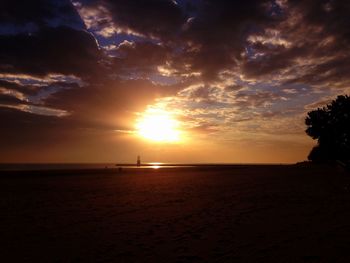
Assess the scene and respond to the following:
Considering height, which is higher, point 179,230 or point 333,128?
point 333,128

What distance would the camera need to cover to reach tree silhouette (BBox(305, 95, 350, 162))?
123ft

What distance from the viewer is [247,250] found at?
8484 millimetres

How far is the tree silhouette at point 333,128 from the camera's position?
37.5 m

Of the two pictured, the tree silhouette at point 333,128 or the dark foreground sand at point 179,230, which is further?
the tree silhouette at point 333,128

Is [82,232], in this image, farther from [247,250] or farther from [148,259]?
[247,250]

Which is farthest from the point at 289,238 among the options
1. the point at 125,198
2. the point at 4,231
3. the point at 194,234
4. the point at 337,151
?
the point at 337,151

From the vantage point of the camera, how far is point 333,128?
38156 millimetres

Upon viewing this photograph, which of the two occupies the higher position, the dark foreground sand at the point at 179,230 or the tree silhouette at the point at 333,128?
the tree silhouette at the point at 333,128

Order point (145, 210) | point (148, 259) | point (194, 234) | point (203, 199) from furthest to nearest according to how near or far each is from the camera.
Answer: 1. point (203, 199)
2. point (145, 210)
3. point (194, 234)
4. point (148, 259)

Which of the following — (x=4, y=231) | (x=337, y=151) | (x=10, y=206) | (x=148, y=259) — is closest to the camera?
(x=148, y=259)

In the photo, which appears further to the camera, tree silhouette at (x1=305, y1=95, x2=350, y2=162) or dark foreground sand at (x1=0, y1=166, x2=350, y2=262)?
tree silhouette at (x1=305, y1=95, x2=350, y2=162)

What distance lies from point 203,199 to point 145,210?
4.28m

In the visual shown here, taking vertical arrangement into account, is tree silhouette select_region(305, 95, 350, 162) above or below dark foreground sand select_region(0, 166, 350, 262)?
above

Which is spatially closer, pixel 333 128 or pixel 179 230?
pixel 179 230
